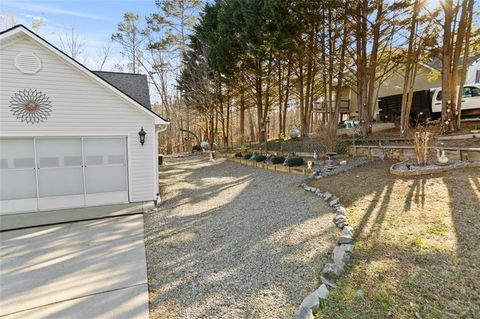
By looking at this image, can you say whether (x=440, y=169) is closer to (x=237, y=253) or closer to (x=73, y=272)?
(x=237, y=253)

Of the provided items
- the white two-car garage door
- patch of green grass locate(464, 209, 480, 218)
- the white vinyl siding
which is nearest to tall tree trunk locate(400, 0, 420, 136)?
patch of green grass locate(464, 209, 480, 218)

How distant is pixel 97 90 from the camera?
24.3ft

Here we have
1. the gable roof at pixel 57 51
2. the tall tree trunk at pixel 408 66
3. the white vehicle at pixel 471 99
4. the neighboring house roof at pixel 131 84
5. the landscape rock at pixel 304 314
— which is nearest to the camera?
the landscape rock at pixel 304 314

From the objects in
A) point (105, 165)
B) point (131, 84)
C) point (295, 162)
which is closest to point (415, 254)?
point (295, 162)

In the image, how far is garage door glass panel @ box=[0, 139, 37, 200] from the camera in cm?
689

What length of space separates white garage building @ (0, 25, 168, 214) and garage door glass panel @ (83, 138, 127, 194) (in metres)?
0.02

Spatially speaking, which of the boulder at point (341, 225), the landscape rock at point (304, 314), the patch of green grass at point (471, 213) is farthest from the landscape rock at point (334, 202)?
the landscape rock at point (304, 314)

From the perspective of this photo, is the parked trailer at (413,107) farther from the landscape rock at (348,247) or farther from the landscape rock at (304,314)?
the landscape rock at (304,314)

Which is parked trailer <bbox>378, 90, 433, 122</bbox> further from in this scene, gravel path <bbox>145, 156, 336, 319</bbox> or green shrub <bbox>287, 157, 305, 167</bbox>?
gravel path <bbox>145, 156, 336, 319</bbox>

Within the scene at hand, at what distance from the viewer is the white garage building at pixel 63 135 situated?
22.2ft

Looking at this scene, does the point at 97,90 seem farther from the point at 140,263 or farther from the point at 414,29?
the point at 414,29

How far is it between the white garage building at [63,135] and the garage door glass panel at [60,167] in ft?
0.07

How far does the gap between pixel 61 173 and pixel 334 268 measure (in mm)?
7366

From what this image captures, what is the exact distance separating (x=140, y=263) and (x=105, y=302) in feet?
3.24
